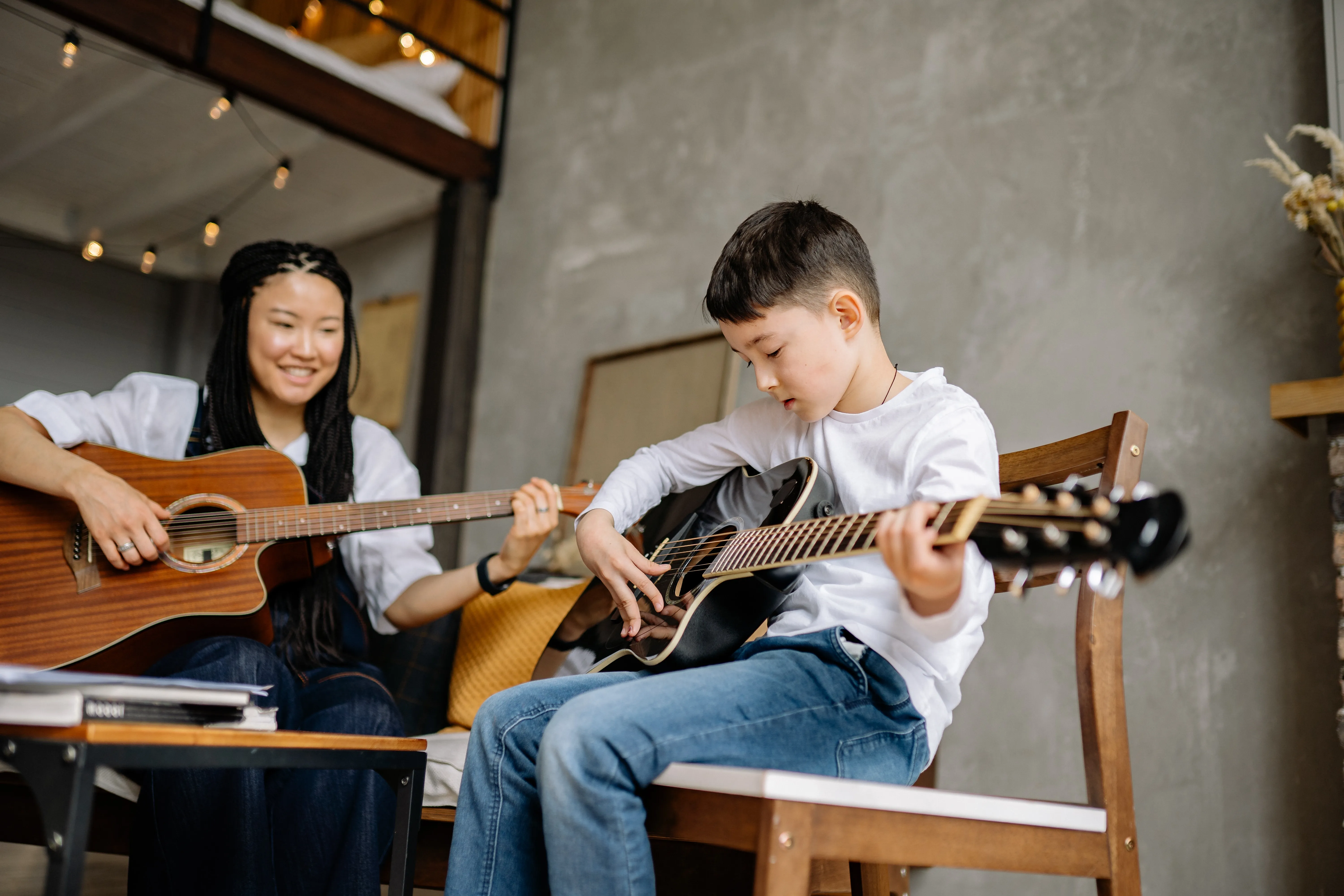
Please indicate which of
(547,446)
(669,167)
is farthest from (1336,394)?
(547,446)

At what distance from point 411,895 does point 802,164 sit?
2120 mm

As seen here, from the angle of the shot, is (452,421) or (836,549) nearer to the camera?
(836,549)

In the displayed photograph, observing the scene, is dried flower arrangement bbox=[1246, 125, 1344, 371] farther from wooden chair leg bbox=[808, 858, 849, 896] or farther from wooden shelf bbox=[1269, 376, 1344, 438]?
wooden chair leg bbox=[808, 858, 849, 896]

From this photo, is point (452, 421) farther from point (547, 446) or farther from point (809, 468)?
point (809, 468)

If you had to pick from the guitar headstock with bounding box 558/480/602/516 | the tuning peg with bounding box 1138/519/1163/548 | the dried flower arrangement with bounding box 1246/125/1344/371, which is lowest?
the tuning peg with bounding box 1138/519/1163/548

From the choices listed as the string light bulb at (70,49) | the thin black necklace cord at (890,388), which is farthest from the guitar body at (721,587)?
the string light bulb at (70,49)

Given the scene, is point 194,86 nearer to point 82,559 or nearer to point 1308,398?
point 82,559

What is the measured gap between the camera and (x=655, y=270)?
2.97 m

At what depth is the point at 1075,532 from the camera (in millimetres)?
805

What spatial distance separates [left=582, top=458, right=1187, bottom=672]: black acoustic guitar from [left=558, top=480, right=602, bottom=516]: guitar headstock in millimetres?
186

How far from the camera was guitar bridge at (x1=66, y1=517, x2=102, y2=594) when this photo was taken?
4.76 feet

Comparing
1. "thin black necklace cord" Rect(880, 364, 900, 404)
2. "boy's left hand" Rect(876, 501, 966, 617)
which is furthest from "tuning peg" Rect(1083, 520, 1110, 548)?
"thin black necklace cord" Rect(880, 364, 900, 404)

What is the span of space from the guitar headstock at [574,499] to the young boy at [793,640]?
0.94 ft

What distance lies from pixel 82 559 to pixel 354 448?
528 millimetres
